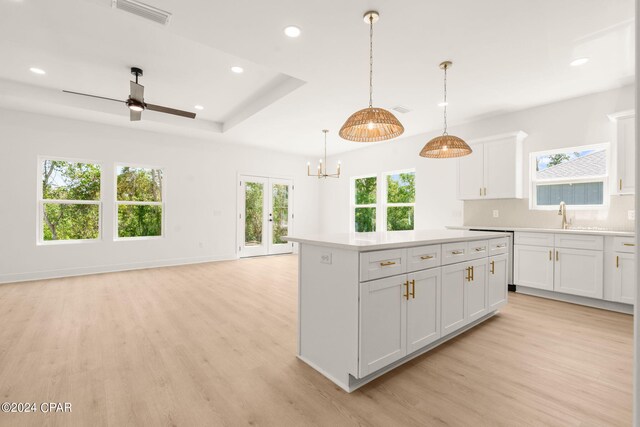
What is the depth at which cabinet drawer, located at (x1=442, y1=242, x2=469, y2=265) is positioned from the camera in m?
2.35

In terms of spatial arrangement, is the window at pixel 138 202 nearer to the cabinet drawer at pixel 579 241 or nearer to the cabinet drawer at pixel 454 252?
the cabinet drawer at pixel 454 252

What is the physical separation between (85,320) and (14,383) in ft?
3.91

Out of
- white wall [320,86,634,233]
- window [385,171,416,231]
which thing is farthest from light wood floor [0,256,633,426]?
window [385,171,416,231]

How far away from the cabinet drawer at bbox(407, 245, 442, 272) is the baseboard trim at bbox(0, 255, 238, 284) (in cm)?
546

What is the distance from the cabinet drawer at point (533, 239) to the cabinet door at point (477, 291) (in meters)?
1.69

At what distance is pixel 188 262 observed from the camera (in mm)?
6234

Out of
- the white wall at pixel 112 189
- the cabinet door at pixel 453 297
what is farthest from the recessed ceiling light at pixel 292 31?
the white wall at pixel 112 189

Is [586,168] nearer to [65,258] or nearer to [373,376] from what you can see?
Result: [373,376]

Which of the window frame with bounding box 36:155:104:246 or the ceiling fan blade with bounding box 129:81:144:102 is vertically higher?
the ceiling fan blade with bounding box 129:81:144:102

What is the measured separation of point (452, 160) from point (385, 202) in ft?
6.15

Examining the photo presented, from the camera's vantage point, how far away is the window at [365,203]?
23.5 feet

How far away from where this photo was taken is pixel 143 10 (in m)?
2.30

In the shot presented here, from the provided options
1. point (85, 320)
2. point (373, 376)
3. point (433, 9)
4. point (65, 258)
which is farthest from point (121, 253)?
point (433, 9)

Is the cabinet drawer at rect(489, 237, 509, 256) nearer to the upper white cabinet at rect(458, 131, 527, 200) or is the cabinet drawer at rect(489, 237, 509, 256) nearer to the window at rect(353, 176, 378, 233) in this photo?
the upper white cabinet at rect(458, 131, 527, 200)
